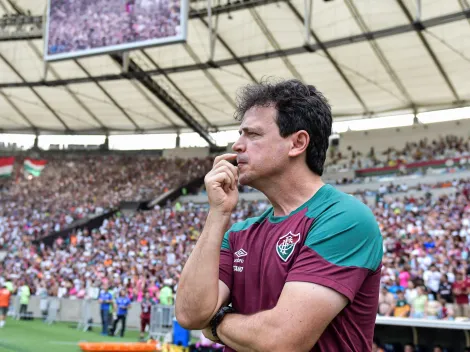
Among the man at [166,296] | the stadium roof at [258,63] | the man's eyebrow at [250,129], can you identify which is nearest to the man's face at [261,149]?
the man's eyebrow at [250,129]

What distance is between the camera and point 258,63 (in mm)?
29047

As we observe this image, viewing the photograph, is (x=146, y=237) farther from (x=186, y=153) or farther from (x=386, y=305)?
(x=386, y=305)

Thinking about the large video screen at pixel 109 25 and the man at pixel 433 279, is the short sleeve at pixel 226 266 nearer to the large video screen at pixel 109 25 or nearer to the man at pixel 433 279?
the man at pixel 433 279

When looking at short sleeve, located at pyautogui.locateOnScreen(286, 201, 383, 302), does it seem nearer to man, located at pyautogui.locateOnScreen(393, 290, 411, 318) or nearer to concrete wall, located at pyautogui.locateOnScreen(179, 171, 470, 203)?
man, located at pyautogui.locateOnScreen(393, 290, 411, 318)

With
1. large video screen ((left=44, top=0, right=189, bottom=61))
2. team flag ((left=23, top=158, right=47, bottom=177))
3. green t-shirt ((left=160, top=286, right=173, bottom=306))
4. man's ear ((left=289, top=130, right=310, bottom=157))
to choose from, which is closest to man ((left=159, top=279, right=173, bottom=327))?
green t-shirt ((left=160, top=286, right=173, bottom=306))

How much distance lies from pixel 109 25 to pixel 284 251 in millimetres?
20451

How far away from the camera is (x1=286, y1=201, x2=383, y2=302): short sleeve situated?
1966 mm

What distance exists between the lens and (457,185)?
23.6m

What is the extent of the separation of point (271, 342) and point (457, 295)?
11302mm

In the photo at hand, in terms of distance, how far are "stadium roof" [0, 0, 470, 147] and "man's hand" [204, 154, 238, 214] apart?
1921 cm

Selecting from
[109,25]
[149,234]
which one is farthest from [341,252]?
[149,234]

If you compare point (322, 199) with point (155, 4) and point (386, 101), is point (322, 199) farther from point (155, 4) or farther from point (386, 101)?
point (386, 101)

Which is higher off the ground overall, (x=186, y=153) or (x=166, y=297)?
(x=186, y=153)

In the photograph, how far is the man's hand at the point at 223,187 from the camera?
224 centimetres
